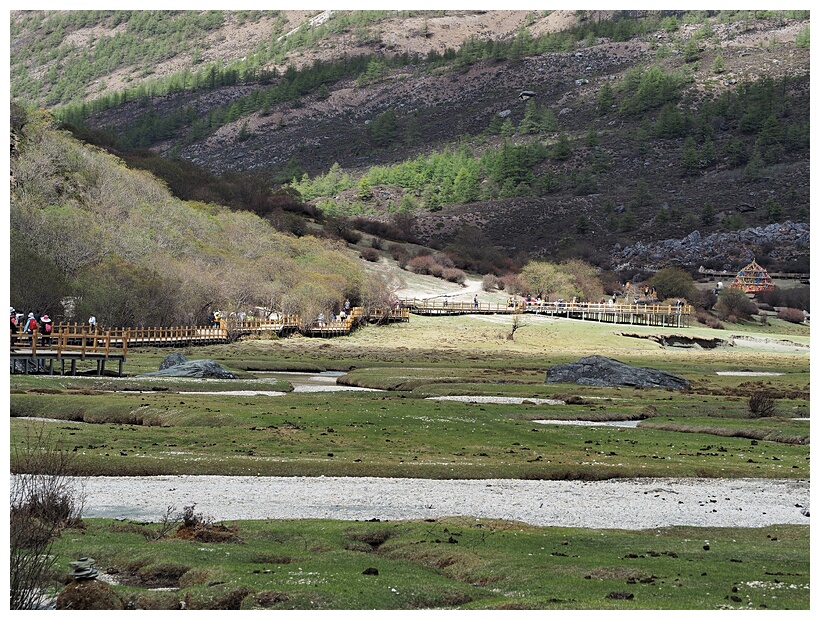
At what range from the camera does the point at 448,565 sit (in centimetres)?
2008

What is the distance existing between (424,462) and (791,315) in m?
164

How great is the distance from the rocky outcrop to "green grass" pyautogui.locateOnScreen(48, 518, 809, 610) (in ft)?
132

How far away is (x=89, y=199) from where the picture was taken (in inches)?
4572

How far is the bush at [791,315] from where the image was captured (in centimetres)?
18375

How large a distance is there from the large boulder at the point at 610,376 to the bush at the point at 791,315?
12071 centimetres

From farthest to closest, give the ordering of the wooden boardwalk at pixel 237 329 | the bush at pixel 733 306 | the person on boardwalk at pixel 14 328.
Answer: the bush at pixel 733 306, the wooden boardwalk at pixel 237 329, the person on boardwalk at pixel 14 328

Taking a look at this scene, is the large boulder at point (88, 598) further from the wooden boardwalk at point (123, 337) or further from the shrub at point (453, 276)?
the shrub at point (453, 276)

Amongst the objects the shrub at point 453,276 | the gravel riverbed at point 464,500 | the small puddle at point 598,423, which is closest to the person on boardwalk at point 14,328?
the small puddle at point 598,423

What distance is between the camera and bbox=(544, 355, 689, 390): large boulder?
7106 centimetres

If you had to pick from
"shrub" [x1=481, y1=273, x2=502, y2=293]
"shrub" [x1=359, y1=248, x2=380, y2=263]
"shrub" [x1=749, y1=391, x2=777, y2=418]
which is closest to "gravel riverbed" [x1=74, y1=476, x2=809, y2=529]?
"shrub" [x1=749, y1=391, x2=777, y2=418]

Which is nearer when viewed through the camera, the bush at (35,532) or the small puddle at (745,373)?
the bush at (35,532)

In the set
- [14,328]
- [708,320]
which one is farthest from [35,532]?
[708,320]
